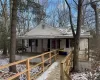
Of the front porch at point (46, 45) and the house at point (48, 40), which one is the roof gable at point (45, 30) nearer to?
the house at point (48, 40)

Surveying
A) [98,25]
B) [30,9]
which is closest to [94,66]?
[30,9]

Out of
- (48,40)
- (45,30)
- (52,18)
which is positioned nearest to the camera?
(48,40)

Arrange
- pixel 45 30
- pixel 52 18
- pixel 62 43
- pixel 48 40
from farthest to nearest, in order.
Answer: pixel 52 18 → pixel 45 30 → pixel 48 40 → pixel 62 43

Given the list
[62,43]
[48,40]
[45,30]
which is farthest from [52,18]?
[62,43]

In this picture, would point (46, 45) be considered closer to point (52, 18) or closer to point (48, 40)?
point (48, 40)

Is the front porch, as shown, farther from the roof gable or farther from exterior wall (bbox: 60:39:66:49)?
the roof gable

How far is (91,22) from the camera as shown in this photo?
2970 cm

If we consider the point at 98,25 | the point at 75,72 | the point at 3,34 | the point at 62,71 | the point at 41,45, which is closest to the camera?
the point at 62,71

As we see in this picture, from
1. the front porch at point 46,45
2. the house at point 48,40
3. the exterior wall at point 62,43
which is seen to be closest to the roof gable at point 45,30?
the house at point 48,40

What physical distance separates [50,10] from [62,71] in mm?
38175

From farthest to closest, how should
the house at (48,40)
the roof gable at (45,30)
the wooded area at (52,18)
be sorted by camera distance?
the roof gable at (45,30), the house at (48,40), the wooded area at (52,18)

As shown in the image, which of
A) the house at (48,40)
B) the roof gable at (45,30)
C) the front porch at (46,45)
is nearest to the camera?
the house at (48,40)

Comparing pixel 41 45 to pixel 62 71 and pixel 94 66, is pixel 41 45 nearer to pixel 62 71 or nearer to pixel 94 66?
pixel 94 66

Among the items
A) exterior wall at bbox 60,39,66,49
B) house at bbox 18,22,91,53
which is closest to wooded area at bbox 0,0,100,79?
house at bbox 18,22,91,53
